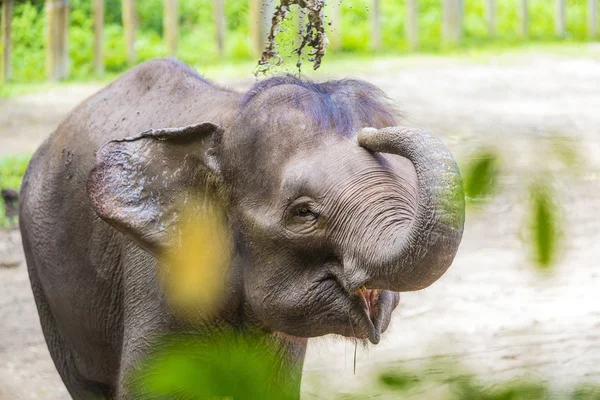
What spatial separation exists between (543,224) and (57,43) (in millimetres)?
14818

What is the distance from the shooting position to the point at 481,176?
1.01 metres

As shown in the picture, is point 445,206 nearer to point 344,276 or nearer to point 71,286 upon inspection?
point 344,276

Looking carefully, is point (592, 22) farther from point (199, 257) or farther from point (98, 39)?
point (199, 257)

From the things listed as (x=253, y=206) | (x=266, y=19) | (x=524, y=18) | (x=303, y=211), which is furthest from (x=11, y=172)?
(x=524, y=18)

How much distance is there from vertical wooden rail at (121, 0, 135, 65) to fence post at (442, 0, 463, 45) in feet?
14.8

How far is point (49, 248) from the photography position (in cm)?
423

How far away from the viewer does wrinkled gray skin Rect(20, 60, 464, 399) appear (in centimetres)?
272

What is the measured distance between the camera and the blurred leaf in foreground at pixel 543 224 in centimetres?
97

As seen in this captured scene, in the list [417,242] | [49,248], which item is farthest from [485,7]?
[417,242]

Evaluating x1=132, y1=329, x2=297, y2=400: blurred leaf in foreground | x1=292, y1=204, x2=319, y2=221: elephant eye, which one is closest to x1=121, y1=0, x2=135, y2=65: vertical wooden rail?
x1=292, y1=204, x2=319, y2=221: elephant eye

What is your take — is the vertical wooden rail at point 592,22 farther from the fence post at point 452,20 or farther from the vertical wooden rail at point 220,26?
the vertical wooden rail at point 220,26

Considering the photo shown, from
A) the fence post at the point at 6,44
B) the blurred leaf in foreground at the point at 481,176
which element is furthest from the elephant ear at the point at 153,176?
the fence post at the point at 6,44

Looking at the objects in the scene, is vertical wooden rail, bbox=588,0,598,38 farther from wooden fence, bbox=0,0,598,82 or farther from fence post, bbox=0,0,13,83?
fence post, bbox=0,0,13,83

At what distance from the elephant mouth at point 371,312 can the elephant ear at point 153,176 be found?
2.01 feet
